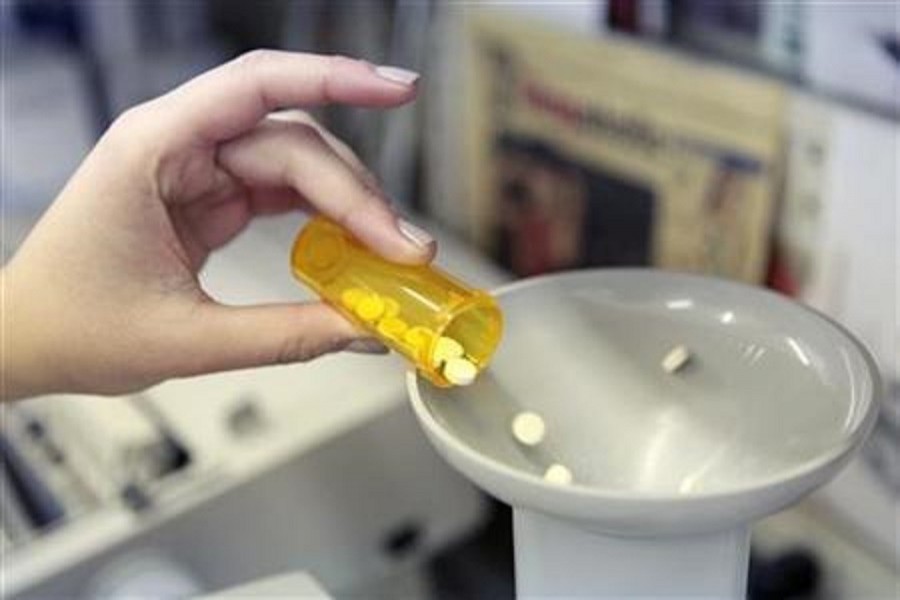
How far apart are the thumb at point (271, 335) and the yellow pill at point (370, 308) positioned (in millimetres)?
12

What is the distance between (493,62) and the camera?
1.10 meters

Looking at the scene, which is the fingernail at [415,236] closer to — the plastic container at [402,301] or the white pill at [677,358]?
the plastic container at [402,301]

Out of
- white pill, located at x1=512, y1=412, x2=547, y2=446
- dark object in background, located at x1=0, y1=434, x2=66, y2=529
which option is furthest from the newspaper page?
dark object in background, located at x1=0, y1=434, x2=66, y2=529

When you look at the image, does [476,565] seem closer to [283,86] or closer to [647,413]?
[647,413]

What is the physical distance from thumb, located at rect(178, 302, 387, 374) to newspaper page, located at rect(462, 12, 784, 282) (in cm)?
37

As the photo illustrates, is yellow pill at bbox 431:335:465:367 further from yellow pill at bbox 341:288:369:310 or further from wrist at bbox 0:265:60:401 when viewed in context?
wrist at bbox 0:265:60:401

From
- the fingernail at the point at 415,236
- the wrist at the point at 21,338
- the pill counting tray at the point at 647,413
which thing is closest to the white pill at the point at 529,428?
the pill counting tray at the point at 647,413

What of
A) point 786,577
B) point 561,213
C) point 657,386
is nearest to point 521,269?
point 561,213

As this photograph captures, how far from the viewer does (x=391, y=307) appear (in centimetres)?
63

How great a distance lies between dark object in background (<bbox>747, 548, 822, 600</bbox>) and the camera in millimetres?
891

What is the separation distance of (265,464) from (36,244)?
0.83 ft

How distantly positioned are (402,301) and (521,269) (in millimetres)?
537

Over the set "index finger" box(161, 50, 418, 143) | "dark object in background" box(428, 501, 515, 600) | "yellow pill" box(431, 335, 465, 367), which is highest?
"index finger" box(161, 50, 418, 143)

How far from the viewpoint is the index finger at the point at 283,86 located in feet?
2.03
